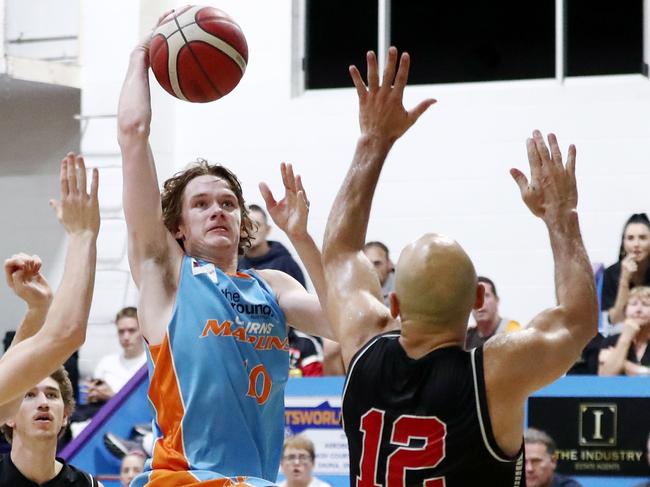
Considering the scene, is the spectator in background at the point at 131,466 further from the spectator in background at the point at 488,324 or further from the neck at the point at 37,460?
the neck at the point at 37,460

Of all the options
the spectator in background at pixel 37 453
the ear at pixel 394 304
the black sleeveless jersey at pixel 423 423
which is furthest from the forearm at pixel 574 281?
the spectator in background at pixel 37 453

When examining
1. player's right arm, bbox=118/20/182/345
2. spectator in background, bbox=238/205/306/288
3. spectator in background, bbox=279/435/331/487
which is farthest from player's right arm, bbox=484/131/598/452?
spectator in background, bbox=238/205/306/288

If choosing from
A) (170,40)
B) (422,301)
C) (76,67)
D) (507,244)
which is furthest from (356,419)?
(76,67)

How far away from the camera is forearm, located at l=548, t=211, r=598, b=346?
3.27 meters

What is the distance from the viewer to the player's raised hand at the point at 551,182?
3.51 m

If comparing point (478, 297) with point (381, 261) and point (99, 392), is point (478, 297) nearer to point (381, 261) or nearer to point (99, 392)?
point (381, 261)

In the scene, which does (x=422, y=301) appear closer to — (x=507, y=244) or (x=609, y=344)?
(x=609, y=344)

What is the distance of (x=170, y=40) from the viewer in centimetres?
473

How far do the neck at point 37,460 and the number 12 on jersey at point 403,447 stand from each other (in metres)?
2.46

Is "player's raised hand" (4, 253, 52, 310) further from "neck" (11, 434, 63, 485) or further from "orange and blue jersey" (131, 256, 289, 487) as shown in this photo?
"neck" (11, 434, 63, 485)

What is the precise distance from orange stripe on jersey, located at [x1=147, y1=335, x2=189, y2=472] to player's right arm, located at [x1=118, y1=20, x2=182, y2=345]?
70 millimetres

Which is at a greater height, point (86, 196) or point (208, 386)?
point (86, 196)

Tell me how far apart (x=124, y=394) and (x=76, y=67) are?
4.25 metres

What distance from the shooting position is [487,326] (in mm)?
8281
